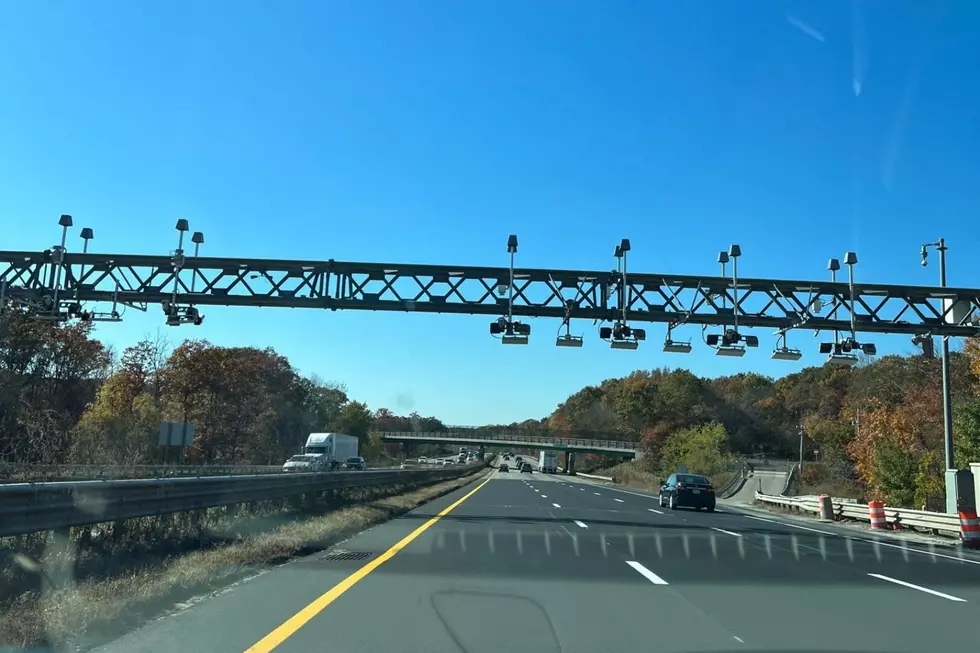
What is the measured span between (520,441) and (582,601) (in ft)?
382

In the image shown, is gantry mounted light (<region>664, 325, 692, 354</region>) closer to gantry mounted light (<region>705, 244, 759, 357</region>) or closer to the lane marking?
gantry mounted light (<region>705, 244, 759, 357</region>)

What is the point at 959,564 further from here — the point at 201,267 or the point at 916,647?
the point at 201,267

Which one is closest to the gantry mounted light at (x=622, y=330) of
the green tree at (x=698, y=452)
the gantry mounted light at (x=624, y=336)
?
the gantry mounted light at (x=624, y=336)

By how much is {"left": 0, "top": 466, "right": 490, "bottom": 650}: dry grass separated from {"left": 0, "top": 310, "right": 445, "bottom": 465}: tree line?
2336 cm

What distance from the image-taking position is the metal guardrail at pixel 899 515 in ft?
75.6


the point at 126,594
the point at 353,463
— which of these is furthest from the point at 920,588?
the point at 353,463

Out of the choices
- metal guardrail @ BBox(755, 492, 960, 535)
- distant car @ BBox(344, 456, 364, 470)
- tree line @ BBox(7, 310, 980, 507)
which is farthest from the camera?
distant car @ BBox(344, 456, 364, 470)

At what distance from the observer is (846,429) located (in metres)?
69.4

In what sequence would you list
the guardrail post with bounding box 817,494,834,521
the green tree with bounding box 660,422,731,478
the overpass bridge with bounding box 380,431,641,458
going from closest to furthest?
the guardrail post with bounding box 817,494,834,521 < the green tree with bounding box 660,422,731,478 < the overpass bridge with bounding box 380,431,641,458

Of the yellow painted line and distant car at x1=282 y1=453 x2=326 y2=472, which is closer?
the yellow painted line

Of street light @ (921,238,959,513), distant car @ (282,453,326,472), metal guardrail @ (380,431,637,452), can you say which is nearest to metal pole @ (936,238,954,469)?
street light @ (921,238,959,513)

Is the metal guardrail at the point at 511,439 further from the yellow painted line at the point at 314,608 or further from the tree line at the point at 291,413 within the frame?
the yellow painted line at the point at 314,608

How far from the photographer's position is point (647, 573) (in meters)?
12.6

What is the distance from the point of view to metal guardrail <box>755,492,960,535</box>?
75.6 ft
